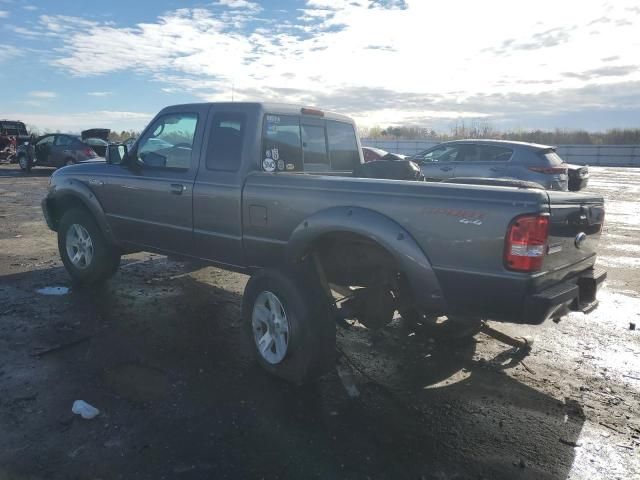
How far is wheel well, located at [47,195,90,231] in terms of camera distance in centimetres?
603

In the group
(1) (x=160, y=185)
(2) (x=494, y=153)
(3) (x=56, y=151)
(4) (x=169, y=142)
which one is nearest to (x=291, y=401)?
(1) (x=160, y=185)

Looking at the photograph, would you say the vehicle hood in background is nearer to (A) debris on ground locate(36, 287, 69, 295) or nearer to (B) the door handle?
(A) debris on ground locate(36, 287, 69, 295)

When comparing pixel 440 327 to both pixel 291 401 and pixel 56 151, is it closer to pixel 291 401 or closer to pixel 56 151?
pixel 291 401

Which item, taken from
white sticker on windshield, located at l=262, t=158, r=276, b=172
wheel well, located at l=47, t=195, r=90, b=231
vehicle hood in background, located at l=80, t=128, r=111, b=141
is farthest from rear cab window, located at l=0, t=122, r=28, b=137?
white sticker on windshield, located at l=262, t=158, r=276, b=172

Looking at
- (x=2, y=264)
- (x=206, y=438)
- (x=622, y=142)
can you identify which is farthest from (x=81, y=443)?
(x=622, y=142)

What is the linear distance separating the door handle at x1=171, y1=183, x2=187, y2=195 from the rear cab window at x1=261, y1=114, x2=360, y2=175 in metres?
0.88

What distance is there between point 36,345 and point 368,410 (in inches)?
114

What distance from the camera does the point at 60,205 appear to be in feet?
20.5

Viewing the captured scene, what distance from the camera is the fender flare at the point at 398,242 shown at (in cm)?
321

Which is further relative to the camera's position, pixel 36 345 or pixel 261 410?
pixel 36 345

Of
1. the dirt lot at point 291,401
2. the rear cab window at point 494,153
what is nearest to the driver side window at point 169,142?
the dirt lot at point 291,401

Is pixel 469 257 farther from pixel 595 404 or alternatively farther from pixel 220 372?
pixel 220 372

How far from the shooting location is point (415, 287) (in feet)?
10.8

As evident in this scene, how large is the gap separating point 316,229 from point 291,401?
4.02 ft
